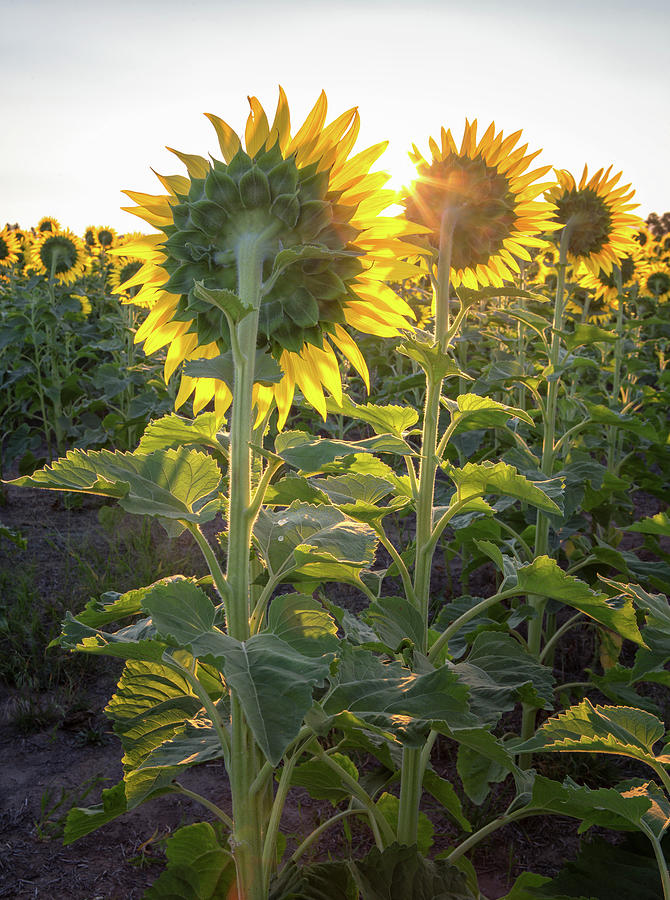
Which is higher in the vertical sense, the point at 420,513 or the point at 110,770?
the point at 420,513

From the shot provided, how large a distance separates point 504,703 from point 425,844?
0.55 m

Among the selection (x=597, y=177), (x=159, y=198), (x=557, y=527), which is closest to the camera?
(x=159, y=198)

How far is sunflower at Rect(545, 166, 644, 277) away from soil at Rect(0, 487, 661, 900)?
5.99 ft

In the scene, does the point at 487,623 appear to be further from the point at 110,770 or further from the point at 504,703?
the point at 110,770

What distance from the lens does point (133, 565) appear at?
11.6 feet

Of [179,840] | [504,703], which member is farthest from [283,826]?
[504,703]

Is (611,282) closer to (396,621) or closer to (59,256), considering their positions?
(396,621)

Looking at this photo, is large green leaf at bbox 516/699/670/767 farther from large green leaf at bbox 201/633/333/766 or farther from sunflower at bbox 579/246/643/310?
sunflower at bbox 579/246/643/310

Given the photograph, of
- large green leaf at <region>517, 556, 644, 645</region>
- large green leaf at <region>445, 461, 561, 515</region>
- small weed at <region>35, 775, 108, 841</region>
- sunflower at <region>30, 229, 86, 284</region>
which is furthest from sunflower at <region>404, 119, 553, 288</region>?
sunflower at <region>30, 229, 86, 284</region>

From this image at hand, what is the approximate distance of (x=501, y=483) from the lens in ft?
4.68

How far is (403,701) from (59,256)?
24.8 feet

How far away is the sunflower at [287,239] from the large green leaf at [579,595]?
51cm

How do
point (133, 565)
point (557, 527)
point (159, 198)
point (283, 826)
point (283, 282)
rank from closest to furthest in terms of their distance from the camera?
point (283, 282), point (159, 198), point (283, 826), point (557, 527), point (133, 565)

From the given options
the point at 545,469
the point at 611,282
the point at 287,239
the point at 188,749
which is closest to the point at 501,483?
the point at 287,239
